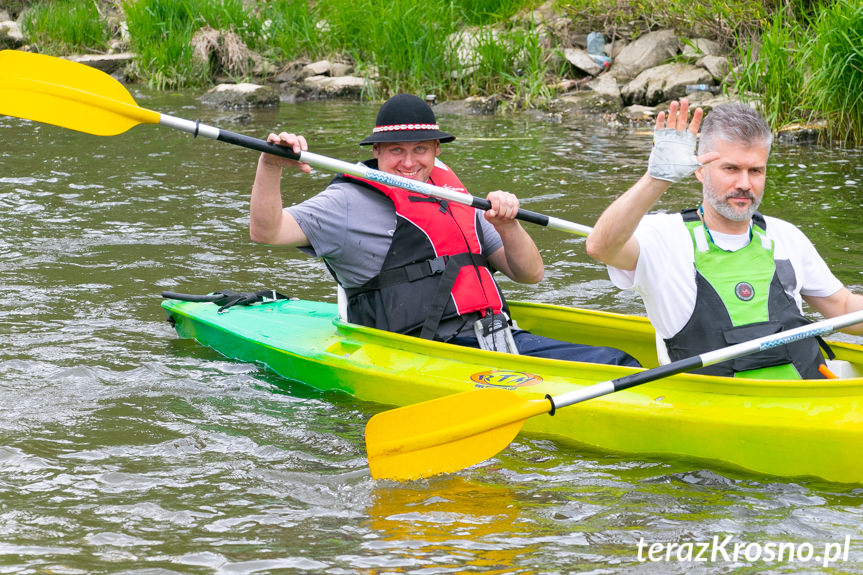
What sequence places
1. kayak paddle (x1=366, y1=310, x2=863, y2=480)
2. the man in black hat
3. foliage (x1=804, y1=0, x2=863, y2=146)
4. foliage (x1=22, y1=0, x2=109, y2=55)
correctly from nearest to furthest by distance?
1. kayak paddle (x1=366, y1=310, x2=863, y2=480)
2. the man in black hat
3. foliage (x1=804, y1=0, x2=863, y2=146)
4. foliage (x1=22, y1=0, x2=109, y2=55)

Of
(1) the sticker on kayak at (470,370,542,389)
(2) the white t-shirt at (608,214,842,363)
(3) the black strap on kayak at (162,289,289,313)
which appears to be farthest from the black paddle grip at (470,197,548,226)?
(3) the black strap on kayak at (162,289,289,313)

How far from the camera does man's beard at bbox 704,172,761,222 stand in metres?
3.19

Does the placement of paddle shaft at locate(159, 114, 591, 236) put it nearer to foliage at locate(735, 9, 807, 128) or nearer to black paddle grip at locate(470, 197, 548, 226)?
black paddle grip at locate(470, 197, 548, 226)

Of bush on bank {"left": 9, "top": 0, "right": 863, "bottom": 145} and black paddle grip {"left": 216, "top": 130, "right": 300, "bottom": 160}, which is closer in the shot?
black paddle grip {"left": 216, "top": 130, "right": 300, "bottom": 160}

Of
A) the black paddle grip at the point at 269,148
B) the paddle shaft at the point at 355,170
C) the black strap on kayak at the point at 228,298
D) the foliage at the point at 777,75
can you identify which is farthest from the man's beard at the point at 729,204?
the foliage at the point at 777,75

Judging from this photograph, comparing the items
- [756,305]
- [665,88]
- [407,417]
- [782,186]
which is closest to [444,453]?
[407,417]

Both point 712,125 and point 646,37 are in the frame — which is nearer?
point 712,125

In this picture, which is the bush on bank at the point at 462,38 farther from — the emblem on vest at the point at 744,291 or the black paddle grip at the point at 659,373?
the black paddle grip at the point at 659,373

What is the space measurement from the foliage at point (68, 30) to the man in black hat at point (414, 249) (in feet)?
42.7

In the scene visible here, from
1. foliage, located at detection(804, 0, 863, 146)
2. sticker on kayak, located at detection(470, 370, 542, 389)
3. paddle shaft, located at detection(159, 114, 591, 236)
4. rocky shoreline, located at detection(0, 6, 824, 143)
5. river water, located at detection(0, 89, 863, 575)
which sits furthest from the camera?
rocky shoreline, located at detection(0, 6, 824, 143)

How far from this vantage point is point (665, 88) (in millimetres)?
11023

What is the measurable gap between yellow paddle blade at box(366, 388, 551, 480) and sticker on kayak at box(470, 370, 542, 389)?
0.30 meters

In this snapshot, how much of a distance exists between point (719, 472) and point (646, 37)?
9.44m

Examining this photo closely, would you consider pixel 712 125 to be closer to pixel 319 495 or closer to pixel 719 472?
pixel 719 472
